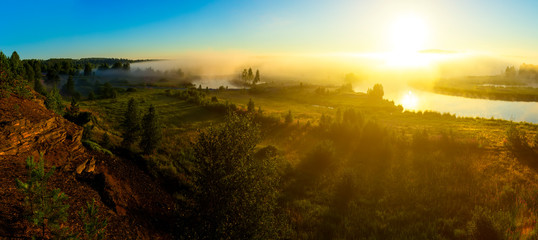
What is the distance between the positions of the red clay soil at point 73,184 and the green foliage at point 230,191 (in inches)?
101

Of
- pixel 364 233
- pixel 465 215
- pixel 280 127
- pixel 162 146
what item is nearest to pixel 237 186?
pixel 364 233

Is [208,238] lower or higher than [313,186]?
higher

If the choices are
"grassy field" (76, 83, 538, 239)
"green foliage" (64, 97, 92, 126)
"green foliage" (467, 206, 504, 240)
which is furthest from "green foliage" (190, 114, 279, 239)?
"green foliage" (64, 97, 92, 126)

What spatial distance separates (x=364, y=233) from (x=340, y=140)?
66.8ft

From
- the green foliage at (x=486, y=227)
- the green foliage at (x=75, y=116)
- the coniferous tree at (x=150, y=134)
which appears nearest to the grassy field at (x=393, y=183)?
the green foliage at (x=486, y=227)

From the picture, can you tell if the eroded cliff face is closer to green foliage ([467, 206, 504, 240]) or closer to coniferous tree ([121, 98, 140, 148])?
coniferous tree ([121, 98, 140, 148])

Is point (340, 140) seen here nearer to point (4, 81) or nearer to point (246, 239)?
point (246, 239)

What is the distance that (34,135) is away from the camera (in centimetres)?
1366

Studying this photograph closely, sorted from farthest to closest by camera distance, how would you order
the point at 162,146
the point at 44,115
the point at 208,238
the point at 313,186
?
the point at 162,146, the point at 313,186, the point at 44,115, the point at 208,238

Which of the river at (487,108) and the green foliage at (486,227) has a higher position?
the river at (487,108)

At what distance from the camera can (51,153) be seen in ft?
46.9

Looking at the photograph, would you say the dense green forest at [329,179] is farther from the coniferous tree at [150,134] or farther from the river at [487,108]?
the river at [487,108]

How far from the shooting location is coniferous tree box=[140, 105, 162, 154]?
2500cm

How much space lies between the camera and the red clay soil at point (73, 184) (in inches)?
402
